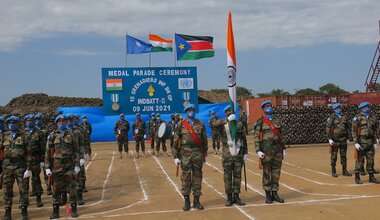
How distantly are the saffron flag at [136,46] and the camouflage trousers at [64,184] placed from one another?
18.9m

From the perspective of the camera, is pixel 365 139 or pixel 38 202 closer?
pixel 38 202

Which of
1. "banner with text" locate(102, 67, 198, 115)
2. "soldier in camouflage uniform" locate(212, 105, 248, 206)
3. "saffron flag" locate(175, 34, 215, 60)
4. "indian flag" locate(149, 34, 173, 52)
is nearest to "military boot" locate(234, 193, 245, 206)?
"soldier in camouflage uniform" locate(212, 105, 248, 206)

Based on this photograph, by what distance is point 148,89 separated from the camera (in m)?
25.8

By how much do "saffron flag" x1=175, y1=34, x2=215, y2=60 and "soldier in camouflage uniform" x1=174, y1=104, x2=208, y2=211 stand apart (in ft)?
58.3

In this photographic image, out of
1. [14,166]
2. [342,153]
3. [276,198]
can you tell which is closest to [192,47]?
[342,153]

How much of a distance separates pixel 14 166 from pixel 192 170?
341 cm

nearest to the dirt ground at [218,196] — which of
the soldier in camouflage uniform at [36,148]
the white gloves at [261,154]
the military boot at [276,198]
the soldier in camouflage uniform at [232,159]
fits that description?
the military boot at [276,198]

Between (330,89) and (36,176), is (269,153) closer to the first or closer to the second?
(36,176)

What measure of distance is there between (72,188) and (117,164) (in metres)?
8.44

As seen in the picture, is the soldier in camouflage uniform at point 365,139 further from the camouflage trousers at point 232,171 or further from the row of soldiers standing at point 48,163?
the row of soldiers standing at point 48,163

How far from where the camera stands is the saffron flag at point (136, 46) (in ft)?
86.1

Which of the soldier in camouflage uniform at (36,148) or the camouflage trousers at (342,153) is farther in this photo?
the camouflage trousers at (342,153)

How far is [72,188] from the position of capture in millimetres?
7934

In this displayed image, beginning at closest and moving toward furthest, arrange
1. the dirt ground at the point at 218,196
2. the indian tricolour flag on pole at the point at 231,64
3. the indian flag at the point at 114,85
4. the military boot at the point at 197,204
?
1. the dirt ground at the point at 218,196
2. the military boot at the point at 197,204
3. the indian tricolour flag on pole at the point at 231,64
4. the indian flag at the point at 114,85
